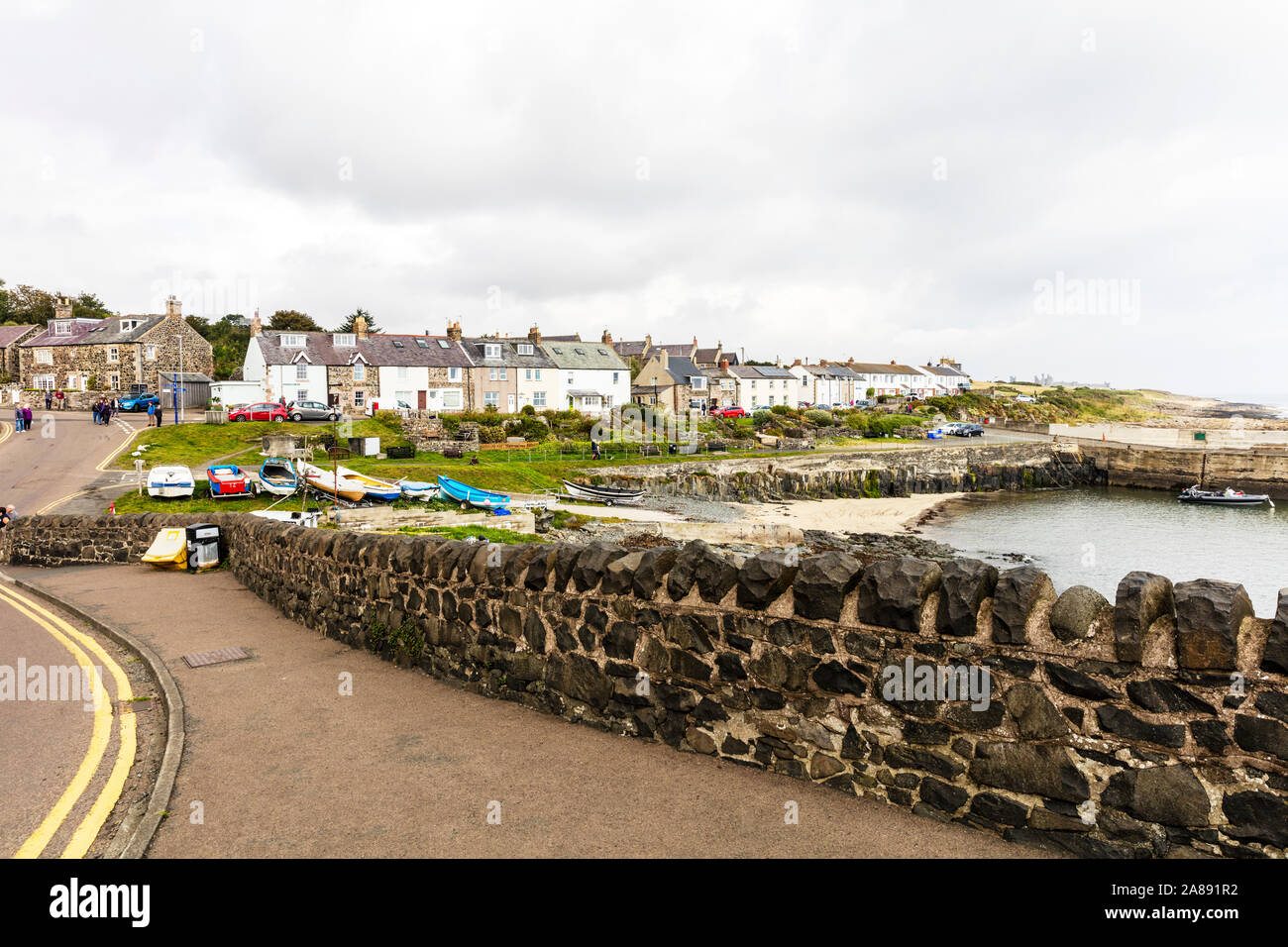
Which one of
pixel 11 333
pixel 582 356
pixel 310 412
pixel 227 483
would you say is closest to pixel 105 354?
pixel 11 333

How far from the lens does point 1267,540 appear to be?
38.5 metres

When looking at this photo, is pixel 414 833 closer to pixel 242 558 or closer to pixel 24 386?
pixel 242 558

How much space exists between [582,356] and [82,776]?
72.3m

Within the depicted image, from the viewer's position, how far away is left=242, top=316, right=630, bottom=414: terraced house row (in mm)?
63594

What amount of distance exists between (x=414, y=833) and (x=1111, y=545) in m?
40.4

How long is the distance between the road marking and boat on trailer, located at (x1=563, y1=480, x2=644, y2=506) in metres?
30.1

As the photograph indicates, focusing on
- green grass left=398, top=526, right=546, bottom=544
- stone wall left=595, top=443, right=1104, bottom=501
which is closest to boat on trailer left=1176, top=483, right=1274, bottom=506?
stone wall left=595, top=443, right=1104, bottom=501

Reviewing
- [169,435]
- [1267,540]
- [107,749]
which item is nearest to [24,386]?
[169,435]

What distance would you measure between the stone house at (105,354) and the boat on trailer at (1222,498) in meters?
83.5

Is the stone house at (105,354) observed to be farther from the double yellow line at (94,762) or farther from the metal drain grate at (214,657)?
the metal drain grate at (214,657)

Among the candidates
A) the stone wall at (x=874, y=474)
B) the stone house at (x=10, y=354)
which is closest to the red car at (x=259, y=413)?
the stone wall at (x=874, y=474)

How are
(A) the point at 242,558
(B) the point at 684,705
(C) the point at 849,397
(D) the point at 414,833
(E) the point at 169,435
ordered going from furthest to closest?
(C) the point at 849,397 → (E) the point at 169,435 → (A) the point at 242,558 → (B) the point at 684,705 → (D) the point at 414,833

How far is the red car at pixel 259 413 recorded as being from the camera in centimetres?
5273

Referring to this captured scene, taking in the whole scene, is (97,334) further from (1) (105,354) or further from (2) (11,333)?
(2) (11,333)
